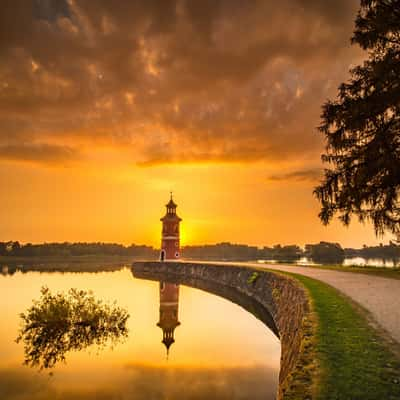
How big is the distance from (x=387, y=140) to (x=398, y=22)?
517 cm

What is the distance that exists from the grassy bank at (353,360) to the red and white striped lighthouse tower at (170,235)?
4770 centimetres

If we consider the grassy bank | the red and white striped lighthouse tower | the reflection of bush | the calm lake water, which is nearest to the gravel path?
the grassy bank

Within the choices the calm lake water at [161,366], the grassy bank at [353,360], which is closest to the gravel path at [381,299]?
the grassy bank at [353,360]

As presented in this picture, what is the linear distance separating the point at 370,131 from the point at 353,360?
13794 millimetres

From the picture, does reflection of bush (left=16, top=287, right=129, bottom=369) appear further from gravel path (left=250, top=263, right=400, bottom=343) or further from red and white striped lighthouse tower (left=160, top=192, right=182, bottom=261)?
red and white striped lighthouse tower (left=160, top=192, right=182, bottom=261)

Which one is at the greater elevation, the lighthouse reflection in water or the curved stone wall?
the curved stone wall

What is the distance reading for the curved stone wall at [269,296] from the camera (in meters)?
8.34

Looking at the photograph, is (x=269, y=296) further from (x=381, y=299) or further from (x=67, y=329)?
(x=67, y=329)

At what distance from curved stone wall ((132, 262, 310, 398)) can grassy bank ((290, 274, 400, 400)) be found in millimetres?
506

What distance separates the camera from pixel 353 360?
18.5 feet

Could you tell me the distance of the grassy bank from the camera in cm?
450

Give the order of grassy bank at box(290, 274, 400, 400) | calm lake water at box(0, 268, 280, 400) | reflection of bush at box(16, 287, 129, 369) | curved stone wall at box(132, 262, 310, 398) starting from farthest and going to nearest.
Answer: reflection of bush at box(16, 287, 129, 369), calm lake water at box(0, 268, 280, 400), curved stone wall at box(132, 262, 310, 398), grassy bank at box(290, 274, 400, 400)

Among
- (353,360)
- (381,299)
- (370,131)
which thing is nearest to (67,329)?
(381,299)

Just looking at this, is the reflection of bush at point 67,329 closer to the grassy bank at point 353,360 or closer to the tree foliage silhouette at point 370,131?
the grassy bank at point 353,360
